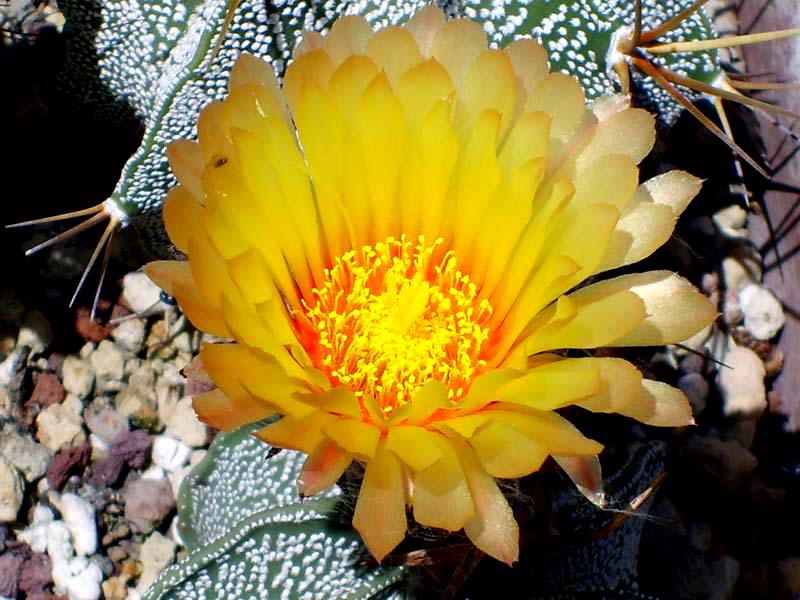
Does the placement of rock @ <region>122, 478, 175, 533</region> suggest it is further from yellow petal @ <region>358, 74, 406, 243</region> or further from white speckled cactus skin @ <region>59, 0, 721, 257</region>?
yellow petal @ <region>358, 74, 406, 243</region>

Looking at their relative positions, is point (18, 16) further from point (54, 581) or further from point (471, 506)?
point (471, 506)

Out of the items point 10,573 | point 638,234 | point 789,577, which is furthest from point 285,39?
point 789,577

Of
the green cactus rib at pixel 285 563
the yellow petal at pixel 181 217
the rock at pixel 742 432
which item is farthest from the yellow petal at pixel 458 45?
the rock at pixel 742 432

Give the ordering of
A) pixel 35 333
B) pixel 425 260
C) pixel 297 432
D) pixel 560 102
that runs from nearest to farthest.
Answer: pixel 297 432
pixel 560 102
pixel 425 260
pixel 35 333

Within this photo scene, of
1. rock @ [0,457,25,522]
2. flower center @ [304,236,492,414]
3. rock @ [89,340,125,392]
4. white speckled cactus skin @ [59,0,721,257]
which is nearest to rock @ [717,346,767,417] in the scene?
white speckled cactus skin @ [59,0,721,257]

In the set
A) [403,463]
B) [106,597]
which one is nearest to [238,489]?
[106,597]

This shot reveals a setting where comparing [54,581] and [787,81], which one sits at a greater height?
[787,81]

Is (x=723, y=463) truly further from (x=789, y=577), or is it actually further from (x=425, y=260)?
(x=425, y=260)
